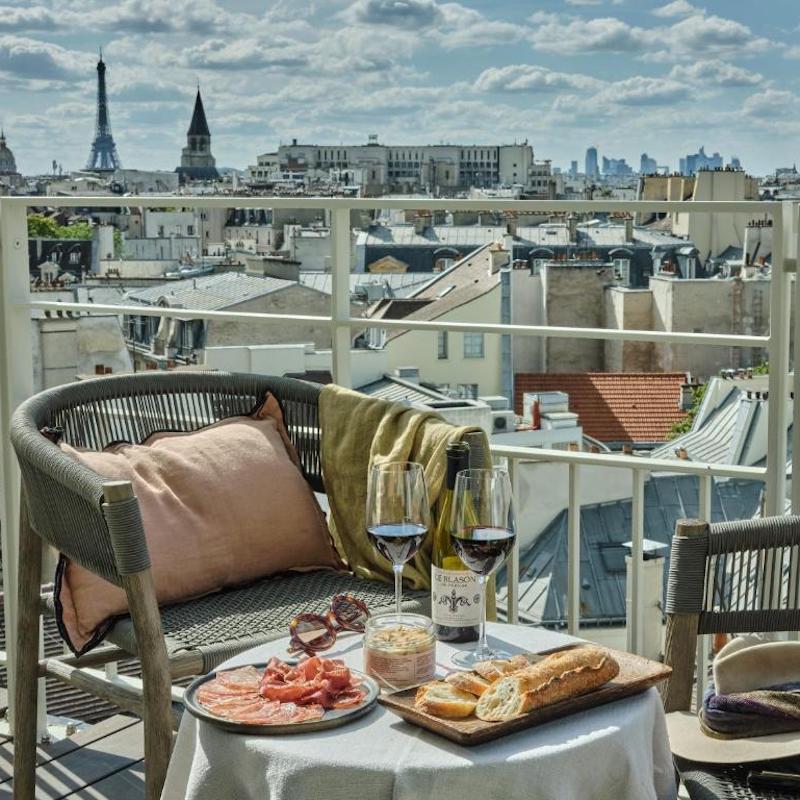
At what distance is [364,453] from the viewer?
207 cm

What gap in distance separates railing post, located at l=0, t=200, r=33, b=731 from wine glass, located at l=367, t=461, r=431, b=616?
51.0 inches

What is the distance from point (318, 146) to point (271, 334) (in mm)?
52382

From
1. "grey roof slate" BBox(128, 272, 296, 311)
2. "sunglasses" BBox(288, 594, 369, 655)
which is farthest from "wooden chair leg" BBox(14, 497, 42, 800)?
"grey roof slate" BBox(128, 272, 296, 311)

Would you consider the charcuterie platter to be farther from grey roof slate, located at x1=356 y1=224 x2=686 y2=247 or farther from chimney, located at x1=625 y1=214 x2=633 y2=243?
chimney, located at x1=625 y1=214 x2=633 y2=243

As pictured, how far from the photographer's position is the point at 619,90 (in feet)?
265

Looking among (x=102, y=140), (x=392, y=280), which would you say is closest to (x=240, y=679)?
(x=392, y=280)

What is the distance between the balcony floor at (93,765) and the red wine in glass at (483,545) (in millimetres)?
1142

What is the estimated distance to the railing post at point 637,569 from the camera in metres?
2.04

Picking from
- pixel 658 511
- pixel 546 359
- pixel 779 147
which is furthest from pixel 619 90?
pixel 658 511

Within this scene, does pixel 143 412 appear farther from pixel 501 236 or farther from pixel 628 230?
pixel 628 230

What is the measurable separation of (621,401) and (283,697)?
84.1 ft

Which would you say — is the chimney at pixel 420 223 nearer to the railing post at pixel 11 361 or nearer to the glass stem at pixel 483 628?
the railing post at pixel 11 361

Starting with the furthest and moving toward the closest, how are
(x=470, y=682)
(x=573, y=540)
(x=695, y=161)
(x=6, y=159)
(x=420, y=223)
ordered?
(x=695, y=161)
(x=6, y=159)
(x=420, y=223)
(x=573, y=540)
(x=470, y=682)

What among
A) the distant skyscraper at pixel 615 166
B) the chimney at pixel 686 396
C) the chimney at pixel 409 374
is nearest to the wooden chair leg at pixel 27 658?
the chimney at pixel 409 374
